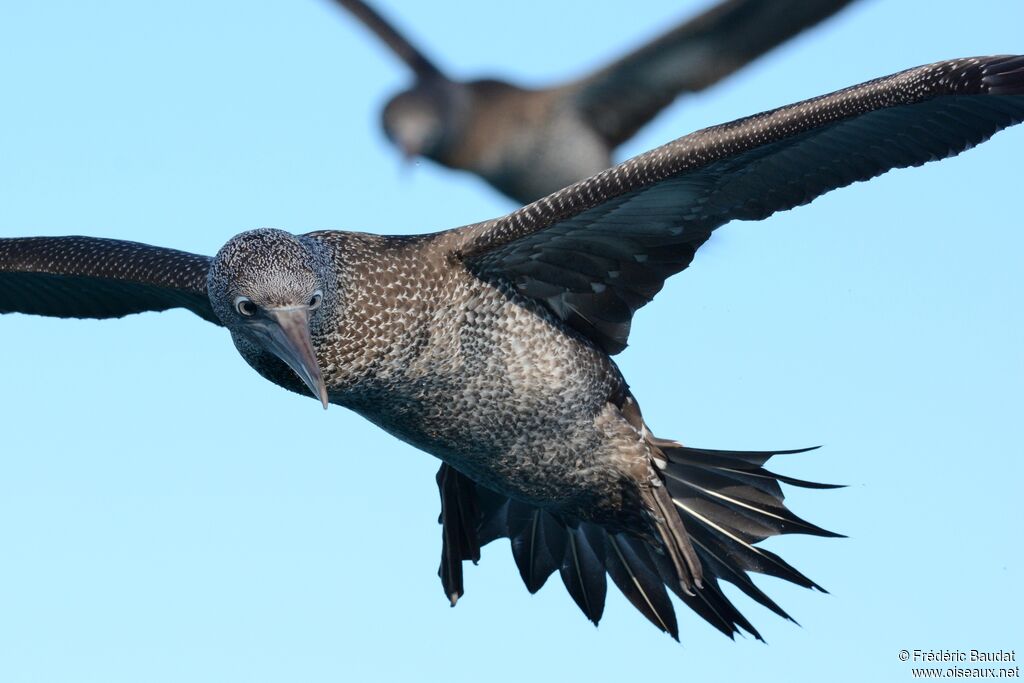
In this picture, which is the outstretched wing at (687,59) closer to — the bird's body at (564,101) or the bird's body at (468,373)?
the bird's body at (564,101)

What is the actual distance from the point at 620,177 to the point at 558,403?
1.39 metres

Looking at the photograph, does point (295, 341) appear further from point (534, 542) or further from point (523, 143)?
point (523, 143)

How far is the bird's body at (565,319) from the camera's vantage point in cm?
784

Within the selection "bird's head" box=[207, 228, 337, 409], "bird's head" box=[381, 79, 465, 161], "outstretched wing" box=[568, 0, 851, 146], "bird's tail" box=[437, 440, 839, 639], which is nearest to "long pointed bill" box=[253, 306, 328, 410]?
"bird's head" box=[207, 228, 337, 409]

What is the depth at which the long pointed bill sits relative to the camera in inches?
299

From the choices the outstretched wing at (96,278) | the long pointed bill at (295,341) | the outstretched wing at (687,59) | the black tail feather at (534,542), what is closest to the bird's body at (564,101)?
the outstretched wing at (687,59)

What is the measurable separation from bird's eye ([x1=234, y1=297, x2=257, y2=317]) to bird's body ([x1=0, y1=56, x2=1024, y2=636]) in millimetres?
15

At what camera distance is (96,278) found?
982cm

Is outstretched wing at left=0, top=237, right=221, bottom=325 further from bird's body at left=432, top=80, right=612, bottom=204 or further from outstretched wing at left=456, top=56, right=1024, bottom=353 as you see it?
bird's body at left=432, top=80, right=612, bottom=204

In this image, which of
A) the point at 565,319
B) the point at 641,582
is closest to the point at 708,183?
the point at 565,319

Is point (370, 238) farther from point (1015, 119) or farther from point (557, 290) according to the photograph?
point (1015, 119)

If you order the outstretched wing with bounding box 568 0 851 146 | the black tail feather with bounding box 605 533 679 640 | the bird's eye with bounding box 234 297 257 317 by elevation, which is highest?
the outstretched wing with bounding box 568 0 851 146

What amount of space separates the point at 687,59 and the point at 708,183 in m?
4.01

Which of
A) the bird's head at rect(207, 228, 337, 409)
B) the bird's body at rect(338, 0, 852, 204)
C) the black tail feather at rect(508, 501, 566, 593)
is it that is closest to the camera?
the bird's head at rect(207, 228, 337, 409)
